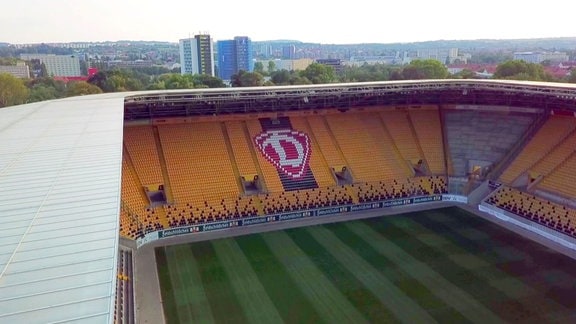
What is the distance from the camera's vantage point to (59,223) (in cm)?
953

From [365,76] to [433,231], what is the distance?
191 feet

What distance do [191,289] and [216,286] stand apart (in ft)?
3.42

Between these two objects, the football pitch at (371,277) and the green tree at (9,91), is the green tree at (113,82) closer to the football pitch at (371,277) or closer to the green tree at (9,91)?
the green tree at (9,91)

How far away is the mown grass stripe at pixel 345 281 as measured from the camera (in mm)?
16922

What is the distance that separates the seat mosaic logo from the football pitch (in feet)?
17.2

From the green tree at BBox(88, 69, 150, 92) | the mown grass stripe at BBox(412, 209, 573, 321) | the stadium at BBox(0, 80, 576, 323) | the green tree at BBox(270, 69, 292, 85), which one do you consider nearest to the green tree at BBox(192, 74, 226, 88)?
the green tree at BBox(88, 69, 150, 92)

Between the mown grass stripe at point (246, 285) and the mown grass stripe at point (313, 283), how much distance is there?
1.65m

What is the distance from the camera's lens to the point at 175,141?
28.8 metres

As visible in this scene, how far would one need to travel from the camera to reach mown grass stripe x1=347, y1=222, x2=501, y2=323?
55.3 feet

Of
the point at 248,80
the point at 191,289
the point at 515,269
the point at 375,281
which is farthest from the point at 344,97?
the point at 248,80

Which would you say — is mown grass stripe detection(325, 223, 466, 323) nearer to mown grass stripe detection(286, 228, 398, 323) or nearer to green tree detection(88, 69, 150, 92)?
mown grass stripe detection(286, 228, 398, 323)

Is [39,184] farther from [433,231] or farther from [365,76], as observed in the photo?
Result: [365,76]

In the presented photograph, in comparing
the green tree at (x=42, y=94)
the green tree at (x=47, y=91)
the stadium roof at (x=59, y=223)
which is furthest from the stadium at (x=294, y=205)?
the green tree at (x=47, y=91)

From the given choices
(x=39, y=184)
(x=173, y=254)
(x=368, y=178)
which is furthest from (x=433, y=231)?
(x=39, y=184)
